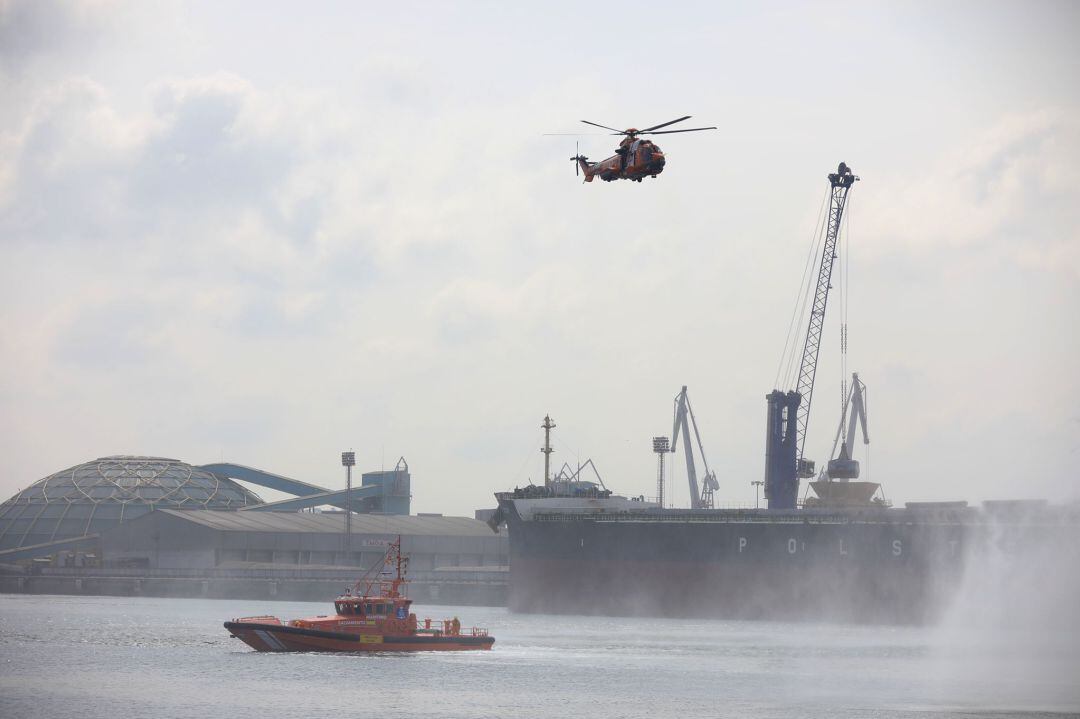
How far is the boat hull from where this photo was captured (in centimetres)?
8494

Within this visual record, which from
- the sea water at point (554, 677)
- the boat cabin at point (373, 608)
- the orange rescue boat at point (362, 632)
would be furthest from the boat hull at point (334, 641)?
the boat cabin at point (373, 608)

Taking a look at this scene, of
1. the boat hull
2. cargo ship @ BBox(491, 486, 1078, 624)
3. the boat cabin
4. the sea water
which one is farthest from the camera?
cargo ship @ BBox(491, 486, 1078, 624)

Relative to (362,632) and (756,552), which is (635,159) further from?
(756,552)

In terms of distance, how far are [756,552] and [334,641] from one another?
51.5m

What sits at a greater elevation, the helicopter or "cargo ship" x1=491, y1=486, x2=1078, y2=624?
the helicopter

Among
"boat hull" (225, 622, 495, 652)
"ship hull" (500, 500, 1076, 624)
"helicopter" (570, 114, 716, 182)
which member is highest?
"helicopter" (570, 114, 716, 182)

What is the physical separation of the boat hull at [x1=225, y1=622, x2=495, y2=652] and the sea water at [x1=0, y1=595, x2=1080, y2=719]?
2.72 ft

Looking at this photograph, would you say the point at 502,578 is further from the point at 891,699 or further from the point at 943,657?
the point at 891,699

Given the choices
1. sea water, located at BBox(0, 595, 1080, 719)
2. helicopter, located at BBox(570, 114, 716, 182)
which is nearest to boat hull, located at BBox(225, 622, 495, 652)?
sea water, located at BBox(0, 595, 1080, 719)

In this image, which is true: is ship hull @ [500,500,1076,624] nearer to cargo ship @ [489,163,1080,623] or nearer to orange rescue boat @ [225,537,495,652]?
cargo ship @ [489,163,1080,623]

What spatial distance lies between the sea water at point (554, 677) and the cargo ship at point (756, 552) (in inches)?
357

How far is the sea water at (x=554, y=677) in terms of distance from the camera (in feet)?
222

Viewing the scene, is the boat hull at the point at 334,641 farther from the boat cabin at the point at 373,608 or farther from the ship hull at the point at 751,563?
the ship hull at the point at 751,563

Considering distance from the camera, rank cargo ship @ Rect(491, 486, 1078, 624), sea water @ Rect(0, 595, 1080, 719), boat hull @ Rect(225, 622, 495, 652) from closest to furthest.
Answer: sea water @ Rect(0, 595, 1080, 719) → boat hull @ Rect(225, 622, 495, 652) → cargo ship @ Rect(491, 486, 1078, 624)
